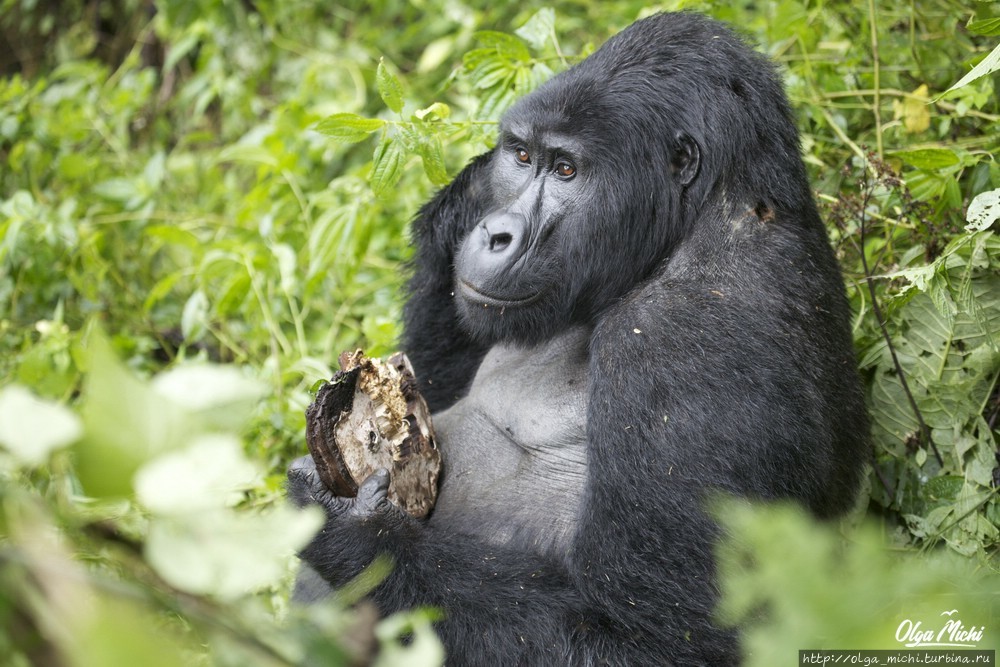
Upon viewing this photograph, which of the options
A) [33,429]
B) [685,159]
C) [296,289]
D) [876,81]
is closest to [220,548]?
[33,429]

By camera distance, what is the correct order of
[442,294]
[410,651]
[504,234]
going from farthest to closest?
[442,294] < [504,234] < [410,651]

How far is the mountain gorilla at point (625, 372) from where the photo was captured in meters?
2.69

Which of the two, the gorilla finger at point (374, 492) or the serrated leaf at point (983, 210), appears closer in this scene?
the gorilla finger at point (374, 492)

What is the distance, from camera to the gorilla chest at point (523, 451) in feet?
10.2

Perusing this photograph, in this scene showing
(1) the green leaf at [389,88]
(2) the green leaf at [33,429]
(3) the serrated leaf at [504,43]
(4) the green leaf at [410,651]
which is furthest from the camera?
(3) the serrated leaf at [504,43]

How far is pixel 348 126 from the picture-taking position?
135 inches

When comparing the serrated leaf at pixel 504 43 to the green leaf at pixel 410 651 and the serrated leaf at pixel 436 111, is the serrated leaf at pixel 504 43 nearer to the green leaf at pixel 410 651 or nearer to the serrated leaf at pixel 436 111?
the serrated leaf at pixel 436 111

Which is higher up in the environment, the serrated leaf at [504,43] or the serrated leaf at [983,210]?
the serrated leaf at [504,43]

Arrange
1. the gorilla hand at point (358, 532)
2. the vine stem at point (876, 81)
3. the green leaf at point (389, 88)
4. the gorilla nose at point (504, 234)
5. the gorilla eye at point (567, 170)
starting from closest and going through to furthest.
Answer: the gorilla hand at point (358, 532) < the gorilla nose at point (504, 234) < the gorilla eye at point (567, 170) < the green leaf at point (389, 88) < the vine stem at point (876, 81)

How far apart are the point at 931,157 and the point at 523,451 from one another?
1826 millimetres

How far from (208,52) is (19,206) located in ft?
8.06

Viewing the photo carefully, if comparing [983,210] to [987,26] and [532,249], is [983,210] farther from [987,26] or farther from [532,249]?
[532,249]

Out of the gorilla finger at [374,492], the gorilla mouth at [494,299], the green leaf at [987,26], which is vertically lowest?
the gorilla finger at [374,492]

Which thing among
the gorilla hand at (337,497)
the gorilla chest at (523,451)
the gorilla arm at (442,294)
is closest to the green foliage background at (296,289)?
the gorilla arm at (442,294)
